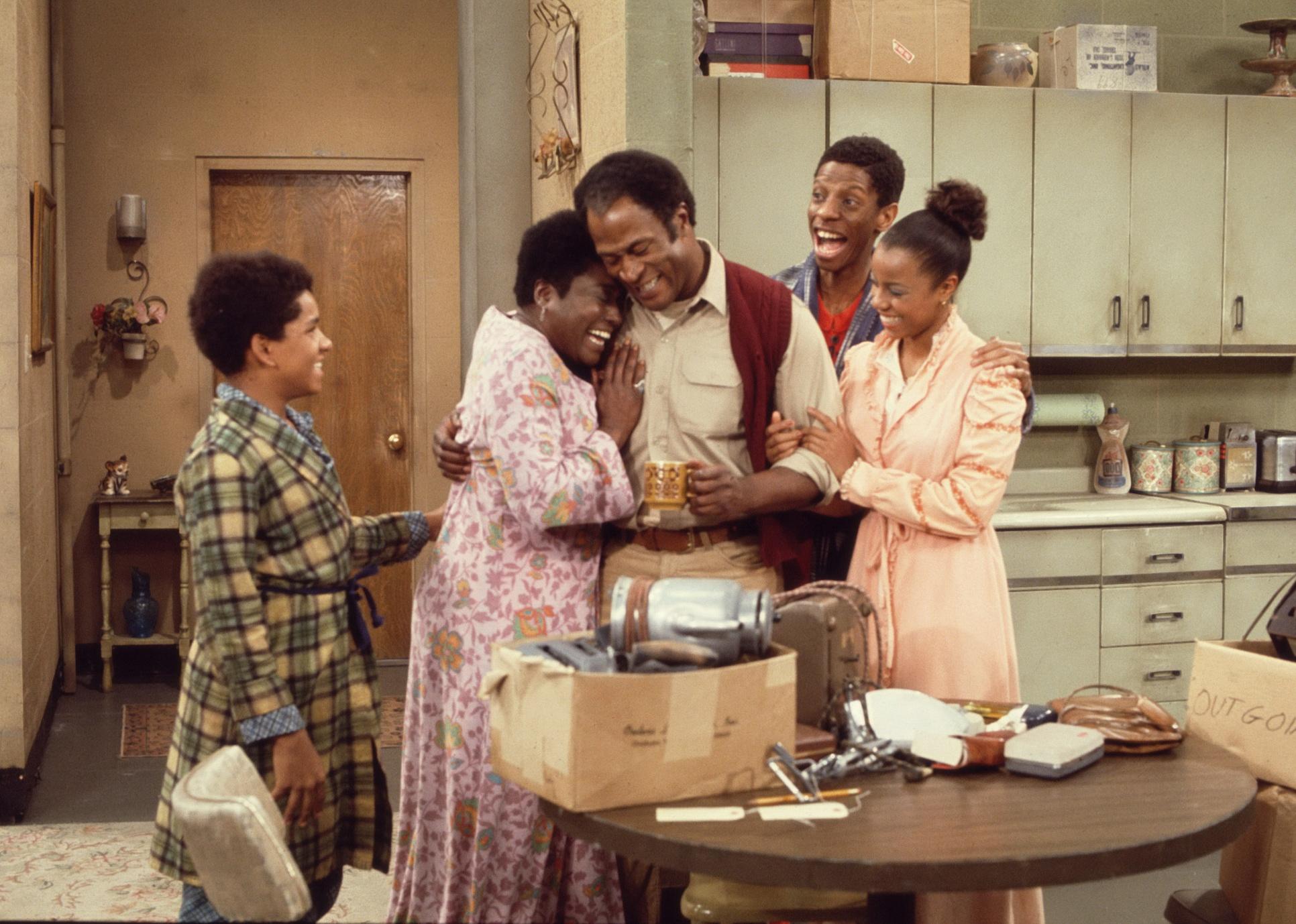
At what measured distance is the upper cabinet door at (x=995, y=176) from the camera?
4836mm

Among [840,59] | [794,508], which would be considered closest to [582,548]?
[794,508]

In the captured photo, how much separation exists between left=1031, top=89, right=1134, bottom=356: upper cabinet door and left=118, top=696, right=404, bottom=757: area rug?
2822 mm

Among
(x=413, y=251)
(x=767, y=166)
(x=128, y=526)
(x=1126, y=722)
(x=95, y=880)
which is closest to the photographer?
(x=1126, y=722)

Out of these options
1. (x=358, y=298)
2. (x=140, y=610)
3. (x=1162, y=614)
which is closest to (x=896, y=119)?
(x=1162, y=614)

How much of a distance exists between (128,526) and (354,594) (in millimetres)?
4167

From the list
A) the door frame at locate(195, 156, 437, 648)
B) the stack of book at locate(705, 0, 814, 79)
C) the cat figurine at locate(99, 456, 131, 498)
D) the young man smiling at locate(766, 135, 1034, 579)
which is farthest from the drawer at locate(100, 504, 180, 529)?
the young man smiling at locate(766, 135, 1034, 579)

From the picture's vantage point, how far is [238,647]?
2191 millimetres

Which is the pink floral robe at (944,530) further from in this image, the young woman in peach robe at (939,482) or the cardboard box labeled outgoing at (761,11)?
the cardboard box labeled outgoing at (761,11)

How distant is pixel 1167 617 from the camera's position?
480cm

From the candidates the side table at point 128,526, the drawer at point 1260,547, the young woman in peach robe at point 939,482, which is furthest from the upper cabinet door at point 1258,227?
the side table at point 128,526

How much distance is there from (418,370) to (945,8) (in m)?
3.04

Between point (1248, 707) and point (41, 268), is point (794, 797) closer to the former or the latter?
point (1248, 707)

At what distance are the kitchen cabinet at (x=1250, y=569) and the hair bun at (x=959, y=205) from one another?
2.75m

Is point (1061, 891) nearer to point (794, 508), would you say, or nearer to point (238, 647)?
point (794, 508)
